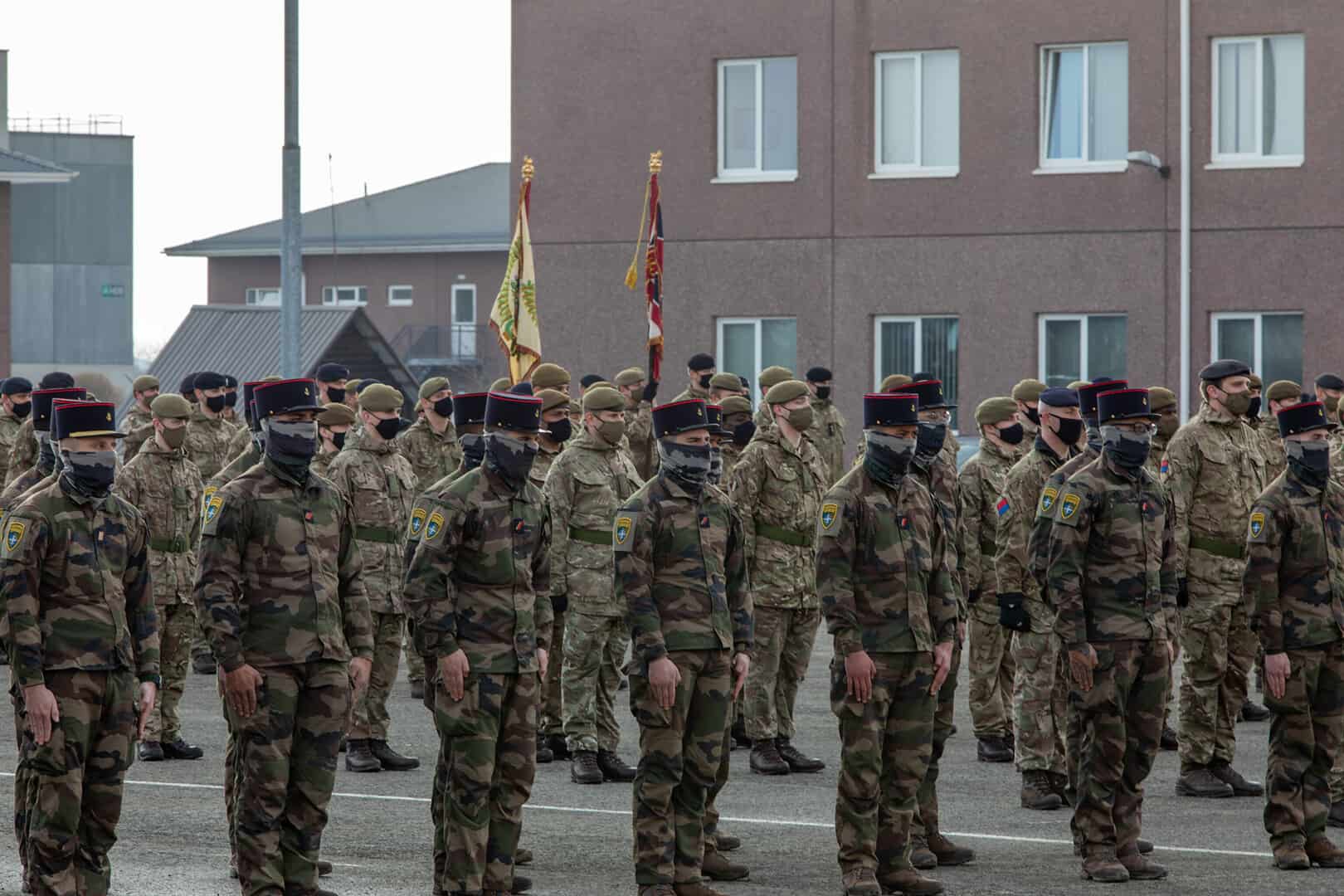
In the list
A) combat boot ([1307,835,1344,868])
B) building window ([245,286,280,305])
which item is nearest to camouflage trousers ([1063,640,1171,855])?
combat boot ([1307,835,1344,868])

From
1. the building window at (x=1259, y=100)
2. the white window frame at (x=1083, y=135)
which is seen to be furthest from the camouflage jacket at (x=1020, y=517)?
the white window frame at (x=1083, y=135)

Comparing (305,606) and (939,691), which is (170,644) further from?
(939,691)

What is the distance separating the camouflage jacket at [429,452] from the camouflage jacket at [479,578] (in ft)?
20.1

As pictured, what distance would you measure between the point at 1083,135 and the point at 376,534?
17.4 m

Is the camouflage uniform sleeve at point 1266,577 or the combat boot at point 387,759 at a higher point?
the camouflage uniform sleeve at point 1266,577

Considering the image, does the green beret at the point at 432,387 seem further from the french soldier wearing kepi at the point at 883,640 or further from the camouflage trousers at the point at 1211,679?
the french soldier wearing kepi at the point at 883,640

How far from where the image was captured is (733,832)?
10938mm

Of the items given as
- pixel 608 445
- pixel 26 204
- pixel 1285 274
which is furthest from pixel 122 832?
pixel 26 204

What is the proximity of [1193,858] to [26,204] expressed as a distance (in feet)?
211

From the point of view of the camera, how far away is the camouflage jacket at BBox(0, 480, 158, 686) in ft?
28.1

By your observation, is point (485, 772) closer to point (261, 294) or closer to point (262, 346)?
point (262, 346)

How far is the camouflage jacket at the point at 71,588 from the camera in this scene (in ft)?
28.1

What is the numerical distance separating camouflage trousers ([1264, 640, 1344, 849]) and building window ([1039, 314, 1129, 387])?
59.1ft

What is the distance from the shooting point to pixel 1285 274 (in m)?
27.3
